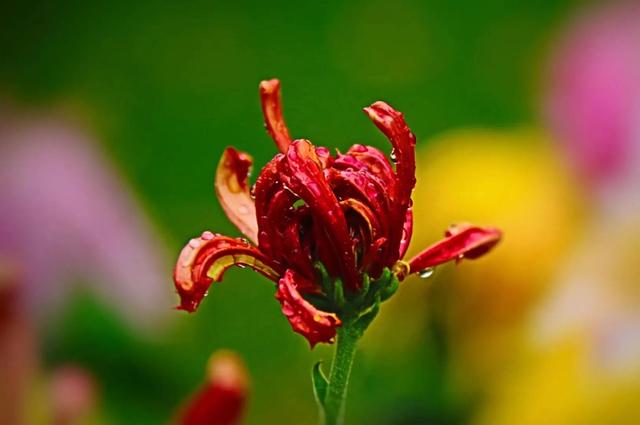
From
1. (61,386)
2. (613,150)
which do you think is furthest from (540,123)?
(61,386)

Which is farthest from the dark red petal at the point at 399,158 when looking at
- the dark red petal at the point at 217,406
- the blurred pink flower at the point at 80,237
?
the blurred pink flower at the point at 80,237

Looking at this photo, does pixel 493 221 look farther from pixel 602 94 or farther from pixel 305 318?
pixel 305 318

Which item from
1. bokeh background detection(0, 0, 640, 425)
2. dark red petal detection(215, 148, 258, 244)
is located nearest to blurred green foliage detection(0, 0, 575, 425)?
bokeh background detection(0, 0, 640, 425)

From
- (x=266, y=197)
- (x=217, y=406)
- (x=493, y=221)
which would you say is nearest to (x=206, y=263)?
(x=266, y=197)

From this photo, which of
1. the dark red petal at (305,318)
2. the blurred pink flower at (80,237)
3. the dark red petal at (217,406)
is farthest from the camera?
the blurred pink flower at (80,237)

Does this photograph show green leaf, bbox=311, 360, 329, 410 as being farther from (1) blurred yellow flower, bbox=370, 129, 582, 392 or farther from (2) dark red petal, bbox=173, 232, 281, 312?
(1) blurred yellow flower, bbox=370, 129, 582, 392

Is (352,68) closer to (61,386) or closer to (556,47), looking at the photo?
(556,47)

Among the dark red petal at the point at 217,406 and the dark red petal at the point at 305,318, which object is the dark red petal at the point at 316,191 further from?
the dark red petal at the point at 217,406
